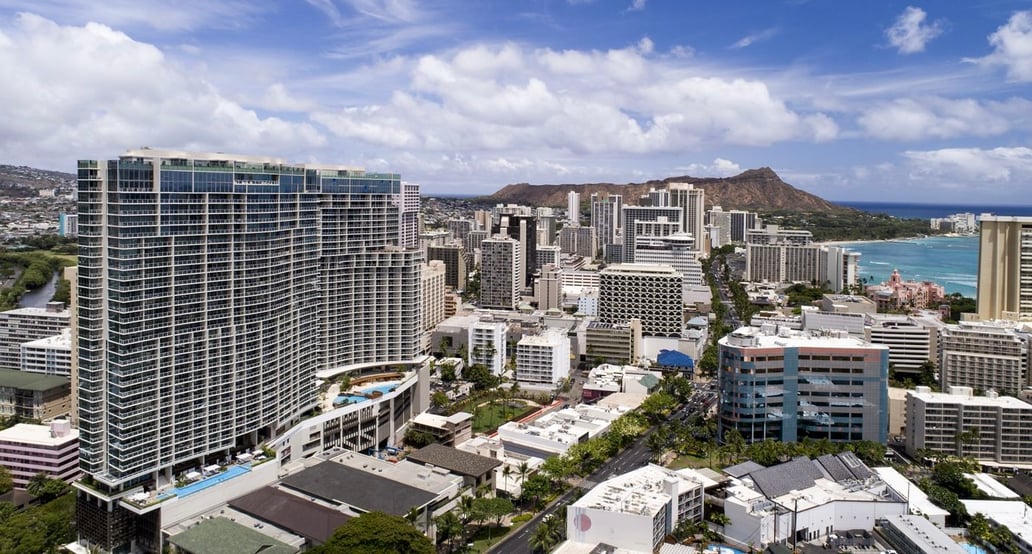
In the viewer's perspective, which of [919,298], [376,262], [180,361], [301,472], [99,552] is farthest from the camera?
[919,298]

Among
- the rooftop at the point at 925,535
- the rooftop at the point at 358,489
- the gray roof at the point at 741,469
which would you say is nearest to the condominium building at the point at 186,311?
the rooftop at the point at 358,489

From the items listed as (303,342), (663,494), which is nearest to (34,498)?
(303,342)

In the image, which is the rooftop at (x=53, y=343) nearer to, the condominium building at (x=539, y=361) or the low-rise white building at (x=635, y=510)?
the condominium building at (x=539, y=361)

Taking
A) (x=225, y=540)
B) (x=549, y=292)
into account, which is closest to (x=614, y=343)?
(x=549, y=292)

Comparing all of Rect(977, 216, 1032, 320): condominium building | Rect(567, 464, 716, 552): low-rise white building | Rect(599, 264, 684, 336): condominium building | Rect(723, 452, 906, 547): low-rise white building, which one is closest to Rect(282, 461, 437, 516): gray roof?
Rect(567, 464, 716, 552): low-rise white building

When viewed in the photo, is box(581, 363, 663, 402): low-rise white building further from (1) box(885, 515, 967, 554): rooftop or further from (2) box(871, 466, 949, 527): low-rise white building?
(1) box(885, 515, 967, 554): rooftop

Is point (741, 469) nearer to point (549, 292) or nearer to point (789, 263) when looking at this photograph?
point (549, 292)

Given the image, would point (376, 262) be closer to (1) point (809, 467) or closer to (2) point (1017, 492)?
(1) point (809, 467)

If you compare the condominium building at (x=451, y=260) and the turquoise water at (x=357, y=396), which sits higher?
the condominium building at (x=451, y=260)
